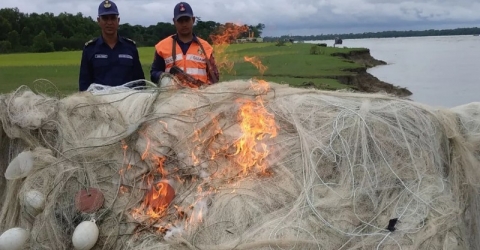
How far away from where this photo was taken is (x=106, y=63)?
18.7 feet

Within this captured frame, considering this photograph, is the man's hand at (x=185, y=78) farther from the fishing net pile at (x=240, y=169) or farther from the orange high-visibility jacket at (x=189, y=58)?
the fishing net pile at (x=240, y=169)

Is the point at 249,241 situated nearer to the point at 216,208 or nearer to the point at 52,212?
the point at 216,208

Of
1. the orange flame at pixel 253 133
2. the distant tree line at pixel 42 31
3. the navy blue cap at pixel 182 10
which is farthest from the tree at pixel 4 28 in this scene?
the orange flame at pixel 253 133

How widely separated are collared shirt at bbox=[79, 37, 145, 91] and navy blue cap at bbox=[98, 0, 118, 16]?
1.16ft

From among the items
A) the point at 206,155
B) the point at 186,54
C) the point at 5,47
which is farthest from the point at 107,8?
the point at 5,47

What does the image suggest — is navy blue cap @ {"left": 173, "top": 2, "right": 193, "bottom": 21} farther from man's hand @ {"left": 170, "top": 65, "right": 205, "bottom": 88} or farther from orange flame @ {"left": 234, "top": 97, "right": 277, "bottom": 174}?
orange flame @ {"left": 234, "top": 97, "right": 277, "bottom": 174}

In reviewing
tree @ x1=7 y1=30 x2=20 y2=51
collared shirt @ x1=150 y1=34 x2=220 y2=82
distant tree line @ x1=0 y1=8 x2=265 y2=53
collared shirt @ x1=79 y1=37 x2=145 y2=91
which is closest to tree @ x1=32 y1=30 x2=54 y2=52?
distant tree line @ x1=0 y1=8 x2=265 y2=53

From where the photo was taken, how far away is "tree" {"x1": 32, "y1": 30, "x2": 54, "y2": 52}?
47.7 m

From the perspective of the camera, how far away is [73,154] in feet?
14.2

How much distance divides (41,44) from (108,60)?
152 ft

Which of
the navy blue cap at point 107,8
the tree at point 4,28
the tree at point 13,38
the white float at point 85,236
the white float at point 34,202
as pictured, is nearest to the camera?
the white float at point 85,236

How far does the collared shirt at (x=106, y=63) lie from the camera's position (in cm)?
572

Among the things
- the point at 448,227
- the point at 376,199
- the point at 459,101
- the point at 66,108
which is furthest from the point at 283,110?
the point at 459,101

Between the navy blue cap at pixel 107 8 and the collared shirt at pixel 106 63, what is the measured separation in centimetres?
35
